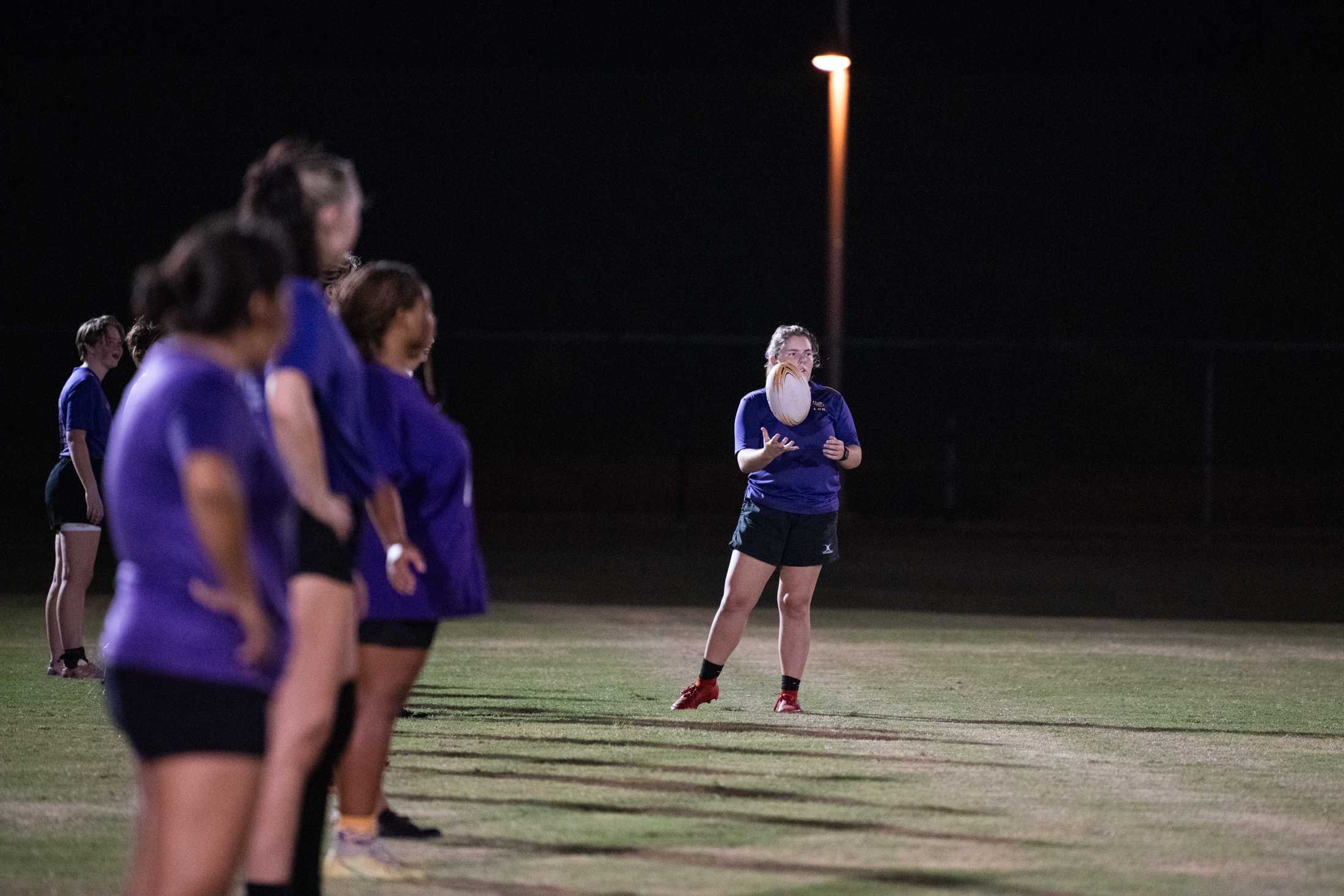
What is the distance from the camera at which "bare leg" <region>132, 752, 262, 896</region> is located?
2.78 m

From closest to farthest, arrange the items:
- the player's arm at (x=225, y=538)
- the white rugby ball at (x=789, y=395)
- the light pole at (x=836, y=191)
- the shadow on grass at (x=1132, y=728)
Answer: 1. the player's arm at (x=225, y=538)
2. the shadow on grass at (x=1132, y=728)
3. the white rugby ball at (x=789, y=395)
4. the light pole at (x=836, y=191)

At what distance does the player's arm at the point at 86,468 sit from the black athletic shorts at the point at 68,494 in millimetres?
80

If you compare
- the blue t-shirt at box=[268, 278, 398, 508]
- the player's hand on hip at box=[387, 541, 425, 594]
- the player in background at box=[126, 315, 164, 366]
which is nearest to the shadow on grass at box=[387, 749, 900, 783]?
the player's hand on hip at box=[387, 541, 425, 594]

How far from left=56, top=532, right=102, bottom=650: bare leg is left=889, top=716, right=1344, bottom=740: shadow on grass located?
454cm

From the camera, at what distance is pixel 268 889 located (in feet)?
11.5

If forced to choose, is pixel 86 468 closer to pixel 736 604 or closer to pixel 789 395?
pixel 736 604

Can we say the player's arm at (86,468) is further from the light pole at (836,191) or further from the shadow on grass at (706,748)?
the light pole at (836,191)

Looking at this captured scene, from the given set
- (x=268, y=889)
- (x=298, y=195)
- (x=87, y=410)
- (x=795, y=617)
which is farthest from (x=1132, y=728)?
(x=87, y=410)

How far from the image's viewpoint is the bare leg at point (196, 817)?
2.78 m

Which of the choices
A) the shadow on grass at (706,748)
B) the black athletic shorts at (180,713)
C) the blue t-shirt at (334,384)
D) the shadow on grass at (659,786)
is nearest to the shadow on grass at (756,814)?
the shadow on grass at (659,786)

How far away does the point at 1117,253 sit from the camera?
37.5 metres

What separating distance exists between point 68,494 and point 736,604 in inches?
147

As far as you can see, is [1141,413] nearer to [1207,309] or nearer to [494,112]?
[1207,309]

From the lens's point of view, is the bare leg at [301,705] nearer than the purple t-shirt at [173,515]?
No
